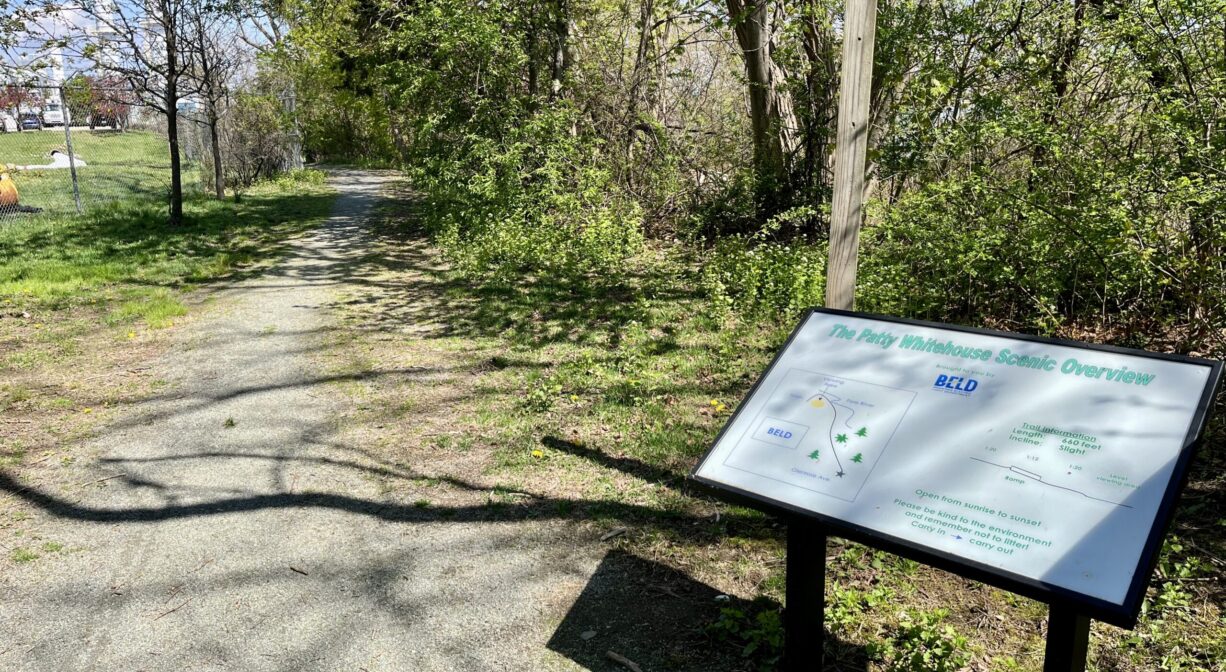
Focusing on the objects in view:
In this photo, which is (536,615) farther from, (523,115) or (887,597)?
(523,115)

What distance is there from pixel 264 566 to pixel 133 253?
9.75 metres

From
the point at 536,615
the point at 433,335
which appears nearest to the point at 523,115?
the point at 433,335

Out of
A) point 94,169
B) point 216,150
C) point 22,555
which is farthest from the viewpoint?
point 94,169

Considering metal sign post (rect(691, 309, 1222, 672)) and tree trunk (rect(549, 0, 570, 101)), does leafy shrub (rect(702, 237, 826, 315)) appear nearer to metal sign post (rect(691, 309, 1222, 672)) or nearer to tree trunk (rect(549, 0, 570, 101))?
metal sign post (rect(691, 309, 1222, 672))

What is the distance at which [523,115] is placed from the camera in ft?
39.0

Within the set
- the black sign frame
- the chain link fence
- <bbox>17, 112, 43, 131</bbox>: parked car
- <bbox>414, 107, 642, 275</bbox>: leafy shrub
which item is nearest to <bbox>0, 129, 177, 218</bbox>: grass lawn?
the chain link fence

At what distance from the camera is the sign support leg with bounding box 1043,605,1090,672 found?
205cm

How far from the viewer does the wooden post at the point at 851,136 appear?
317 cm

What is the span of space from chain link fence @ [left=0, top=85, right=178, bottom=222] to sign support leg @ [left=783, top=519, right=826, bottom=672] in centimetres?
1389

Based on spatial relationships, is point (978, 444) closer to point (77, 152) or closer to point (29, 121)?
point (29, 121)

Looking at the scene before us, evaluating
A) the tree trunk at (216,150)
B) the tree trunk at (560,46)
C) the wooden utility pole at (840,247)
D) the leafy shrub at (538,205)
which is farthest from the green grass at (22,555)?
the tree trunk at (216,150)

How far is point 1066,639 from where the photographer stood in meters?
2.07

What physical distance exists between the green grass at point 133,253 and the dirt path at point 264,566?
3853mm

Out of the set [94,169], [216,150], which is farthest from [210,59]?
[94,169]
